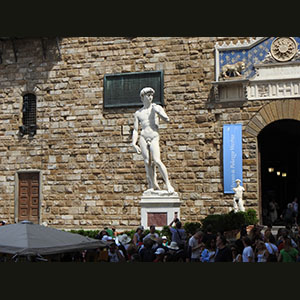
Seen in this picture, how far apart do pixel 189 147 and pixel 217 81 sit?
7.35 ft

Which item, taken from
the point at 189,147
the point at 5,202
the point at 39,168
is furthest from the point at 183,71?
the point at 5,202

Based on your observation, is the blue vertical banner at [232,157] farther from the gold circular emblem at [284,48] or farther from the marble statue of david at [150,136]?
the marble statue of david at [150,136]

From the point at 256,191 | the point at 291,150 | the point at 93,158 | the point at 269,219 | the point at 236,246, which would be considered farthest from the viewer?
the point at 291,150

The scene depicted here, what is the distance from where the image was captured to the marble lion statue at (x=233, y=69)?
16641mm

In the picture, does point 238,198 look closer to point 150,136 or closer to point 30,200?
point 150,136

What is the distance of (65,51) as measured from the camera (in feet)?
61.2

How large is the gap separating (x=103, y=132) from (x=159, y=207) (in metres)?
5.41

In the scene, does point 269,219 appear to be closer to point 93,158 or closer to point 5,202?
point 93,158

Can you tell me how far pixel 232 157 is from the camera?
1652 centimetres

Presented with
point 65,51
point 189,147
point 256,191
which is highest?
point 65,51

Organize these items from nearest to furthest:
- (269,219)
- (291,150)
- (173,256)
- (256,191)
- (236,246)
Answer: (173,256), (236,246), (256,191), (269,219), (291,150)

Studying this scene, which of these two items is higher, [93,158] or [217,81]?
A: [217,81]

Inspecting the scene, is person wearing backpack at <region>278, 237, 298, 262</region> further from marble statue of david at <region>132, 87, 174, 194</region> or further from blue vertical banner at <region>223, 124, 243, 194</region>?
blue vertical banner at <region>223, 124, 243, 194</region>

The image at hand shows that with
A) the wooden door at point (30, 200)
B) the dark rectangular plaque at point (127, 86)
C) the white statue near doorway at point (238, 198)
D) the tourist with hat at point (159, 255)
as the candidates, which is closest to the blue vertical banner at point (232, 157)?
the white statue near doorway at point (238, 198)
